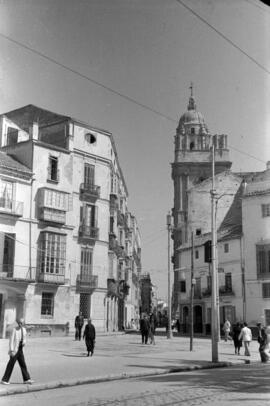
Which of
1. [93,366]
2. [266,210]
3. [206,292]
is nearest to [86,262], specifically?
[206,292]

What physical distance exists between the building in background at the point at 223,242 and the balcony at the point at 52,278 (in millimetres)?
9478

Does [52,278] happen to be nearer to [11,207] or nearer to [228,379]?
[11,207]

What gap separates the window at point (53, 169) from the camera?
36584 mm

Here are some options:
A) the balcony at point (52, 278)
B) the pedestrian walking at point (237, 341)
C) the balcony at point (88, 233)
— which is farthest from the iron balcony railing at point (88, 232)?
the pedestrian walking at point (237, 341)

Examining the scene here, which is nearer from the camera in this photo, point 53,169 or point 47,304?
point 47,304

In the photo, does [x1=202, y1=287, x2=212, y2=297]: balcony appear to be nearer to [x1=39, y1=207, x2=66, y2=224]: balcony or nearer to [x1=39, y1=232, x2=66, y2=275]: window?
[x1=39, y1=232, x2=66, y2=275]: window

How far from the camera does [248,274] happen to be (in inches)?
1781

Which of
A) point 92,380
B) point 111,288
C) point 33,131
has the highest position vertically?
point 33,131

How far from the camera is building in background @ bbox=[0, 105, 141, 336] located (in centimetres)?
3350

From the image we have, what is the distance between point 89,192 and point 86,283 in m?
6.45

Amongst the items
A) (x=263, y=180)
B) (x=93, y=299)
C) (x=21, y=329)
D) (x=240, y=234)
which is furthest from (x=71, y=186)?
(x=21, y=329)

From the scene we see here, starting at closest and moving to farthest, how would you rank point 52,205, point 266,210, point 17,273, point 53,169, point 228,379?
point 228,379 → point 17,273 → point 52,205 → point 53,169 → point 266,210

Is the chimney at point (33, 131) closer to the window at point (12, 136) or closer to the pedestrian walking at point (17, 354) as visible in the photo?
the window at point (12, 136)

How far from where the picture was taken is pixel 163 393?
1108cm
